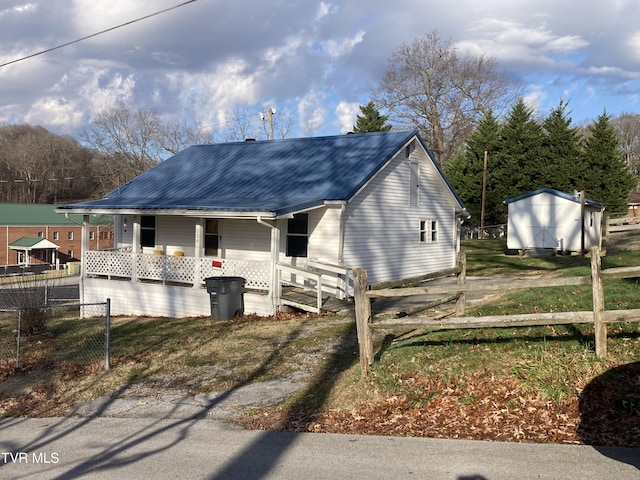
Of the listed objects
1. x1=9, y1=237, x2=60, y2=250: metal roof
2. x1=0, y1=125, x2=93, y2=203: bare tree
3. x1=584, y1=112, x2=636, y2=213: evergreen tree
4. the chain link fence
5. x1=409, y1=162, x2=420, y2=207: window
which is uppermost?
x1=0, y1=125, x2=93, y2=203: bare tree

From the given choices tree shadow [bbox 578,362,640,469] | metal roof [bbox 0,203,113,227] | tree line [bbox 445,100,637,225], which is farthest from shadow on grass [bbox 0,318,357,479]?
metal roof [bbox 0,203,113,227]

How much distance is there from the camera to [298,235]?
19484 millimetres

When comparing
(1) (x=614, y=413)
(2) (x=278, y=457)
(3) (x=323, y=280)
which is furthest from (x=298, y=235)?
(1) (x=614, y=413)

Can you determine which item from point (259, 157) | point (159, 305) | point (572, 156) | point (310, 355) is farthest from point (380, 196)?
point (572, 156)

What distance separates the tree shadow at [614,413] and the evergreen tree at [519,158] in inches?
1674

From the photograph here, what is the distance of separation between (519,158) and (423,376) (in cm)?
4310

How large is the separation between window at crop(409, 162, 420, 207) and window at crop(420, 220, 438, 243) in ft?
3.55

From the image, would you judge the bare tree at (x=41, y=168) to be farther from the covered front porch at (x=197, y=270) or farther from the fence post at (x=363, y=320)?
the fence post at (x=363, y=320)

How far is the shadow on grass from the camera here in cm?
→ 650

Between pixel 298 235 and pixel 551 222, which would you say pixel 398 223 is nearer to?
pixel 298 235

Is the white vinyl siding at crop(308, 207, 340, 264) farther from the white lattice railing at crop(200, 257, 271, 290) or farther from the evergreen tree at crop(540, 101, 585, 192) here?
the evergreen tree at crop(540, 101, 585, 192)

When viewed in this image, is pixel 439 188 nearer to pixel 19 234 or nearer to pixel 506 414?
pixel 506 414

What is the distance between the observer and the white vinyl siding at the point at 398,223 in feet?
64.3

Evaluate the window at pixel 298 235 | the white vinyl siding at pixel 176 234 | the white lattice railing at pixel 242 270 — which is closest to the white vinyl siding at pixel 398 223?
the window at pixel 298 235
